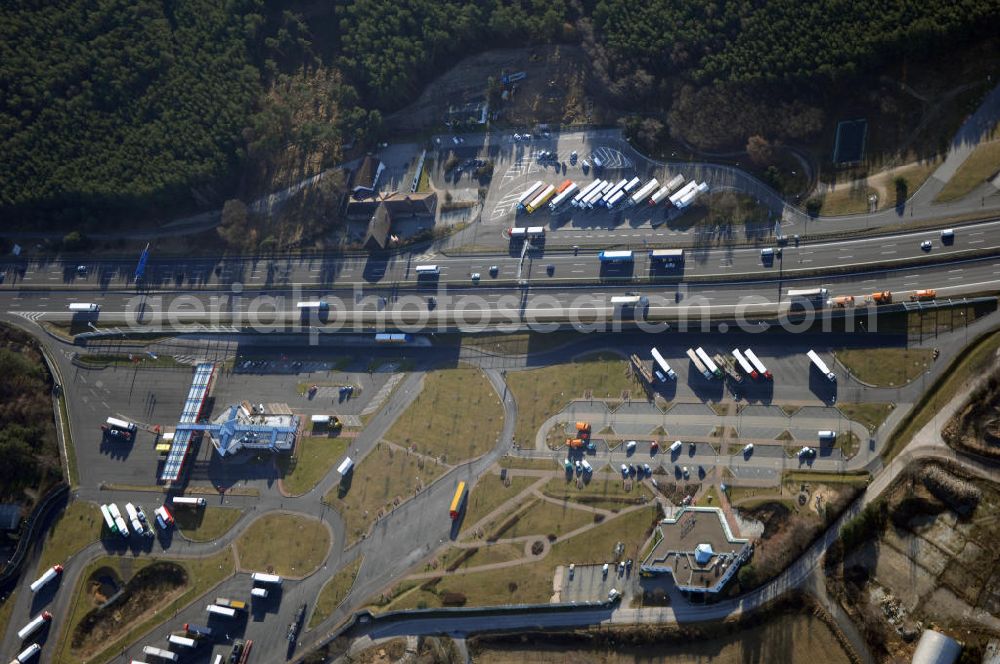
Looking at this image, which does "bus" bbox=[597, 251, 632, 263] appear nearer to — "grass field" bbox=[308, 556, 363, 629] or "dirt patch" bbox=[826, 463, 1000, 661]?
"dirt patch" bbox=[826, 463, 1000, 661]

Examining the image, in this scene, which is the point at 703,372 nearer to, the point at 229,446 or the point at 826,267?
the point at 826,267

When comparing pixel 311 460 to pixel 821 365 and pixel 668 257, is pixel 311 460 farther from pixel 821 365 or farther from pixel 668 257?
pixel 821 365

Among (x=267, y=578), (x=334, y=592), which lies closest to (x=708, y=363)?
(x=334, y=592)

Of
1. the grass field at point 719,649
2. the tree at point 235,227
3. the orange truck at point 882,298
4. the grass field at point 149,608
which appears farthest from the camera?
the tree at point 235,227

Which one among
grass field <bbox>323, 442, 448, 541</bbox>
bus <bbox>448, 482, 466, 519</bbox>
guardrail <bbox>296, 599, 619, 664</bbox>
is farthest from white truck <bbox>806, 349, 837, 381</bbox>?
grass field <bbox>323, 442, 448, 541</bbox>

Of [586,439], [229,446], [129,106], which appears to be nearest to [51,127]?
[129,106]

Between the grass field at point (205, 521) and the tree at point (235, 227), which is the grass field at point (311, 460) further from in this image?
the tree at point (235, 227)

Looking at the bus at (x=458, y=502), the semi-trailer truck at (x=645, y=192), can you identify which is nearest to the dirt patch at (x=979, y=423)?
the semi-trailer truck at (x=645, y=192)
